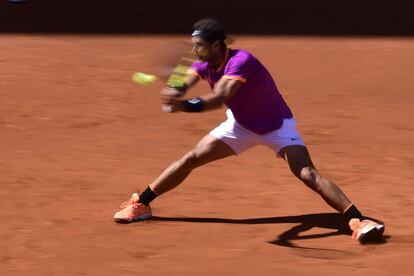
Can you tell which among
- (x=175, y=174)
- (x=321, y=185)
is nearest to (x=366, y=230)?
(x=321, y=185)

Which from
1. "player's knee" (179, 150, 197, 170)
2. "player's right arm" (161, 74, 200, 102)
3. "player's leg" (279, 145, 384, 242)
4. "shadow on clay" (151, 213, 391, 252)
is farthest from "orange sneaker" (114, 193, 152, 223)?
"player's leg" (279, 145, 384, 242)

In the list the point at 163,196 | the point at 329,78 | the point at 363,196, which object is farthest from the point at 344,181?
the point at 329,78

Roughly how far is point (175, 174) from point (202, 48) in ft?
3.52

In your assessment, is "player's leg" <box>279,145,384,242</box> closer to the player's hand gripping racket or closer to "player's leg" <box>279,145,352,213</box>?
"player's leg" <box>279,145,352,213</box>

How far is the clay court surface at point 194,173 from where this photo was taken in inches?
277

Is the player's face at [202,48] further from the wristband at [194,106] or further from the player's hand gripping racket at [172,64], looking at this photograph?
the wristband at [194,106]

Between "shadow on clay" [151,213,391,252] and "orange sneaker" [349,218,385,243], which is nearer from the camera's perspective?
"orange sneaker" [349,218,385,243]

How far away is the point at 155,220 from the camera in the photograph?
790 centimetres

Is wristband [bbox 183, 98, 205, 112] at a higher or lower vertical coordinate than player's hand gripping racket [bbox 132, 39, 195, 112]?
lower

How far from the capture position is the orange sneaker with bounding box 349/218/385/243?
7.27 metres

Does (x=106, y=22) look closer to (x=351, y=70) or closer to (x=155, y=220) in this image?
(x=351, y=70)

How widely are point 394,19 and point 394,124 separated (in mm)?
5455

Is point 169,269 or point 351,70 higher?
point 351,70

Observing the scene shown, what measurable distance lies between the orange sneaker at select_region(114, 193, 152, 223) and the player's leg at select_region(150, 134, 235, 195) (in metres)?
0.25
